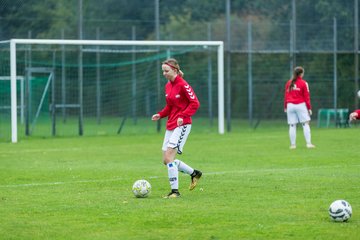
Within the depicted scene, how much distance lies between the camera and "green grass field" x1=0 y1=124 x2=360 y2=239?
10.1 meters

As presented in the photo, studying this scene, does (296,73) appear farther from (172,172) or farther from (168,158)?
(172,172)

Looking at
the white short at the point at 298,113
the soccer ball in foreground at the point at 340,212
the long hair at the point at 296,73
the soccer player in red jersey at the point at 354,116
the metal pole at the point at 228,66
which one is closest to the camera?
the soccer ball in foreground at the point at 340,212

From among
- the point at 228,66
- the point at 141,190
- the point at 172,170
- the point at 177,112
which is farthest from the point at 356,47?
the point at 141,190

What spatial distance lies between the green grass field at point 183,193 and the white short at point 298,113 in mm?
737

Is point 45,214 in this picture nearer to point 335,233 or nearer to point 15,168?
point 335,233

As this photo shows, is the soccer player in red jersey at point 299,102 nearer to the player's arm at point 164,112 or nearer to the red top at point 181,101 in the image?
the player's arm at point 164,112

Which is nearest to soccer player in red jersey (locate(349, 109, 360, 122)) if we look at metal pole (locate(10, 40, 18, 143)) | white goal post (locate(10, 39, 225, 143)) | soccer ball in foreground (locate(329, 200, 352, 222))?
soccer ball in foreground (locate(329, 200, 352, 222))

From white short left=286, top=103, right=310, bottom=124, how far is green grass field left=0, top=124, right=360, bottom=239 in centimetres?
74

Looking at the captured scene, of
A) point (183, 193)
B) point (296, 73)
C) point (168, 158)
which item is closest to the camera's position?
point (168, 158)

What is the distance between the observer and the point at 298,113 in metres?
23.7

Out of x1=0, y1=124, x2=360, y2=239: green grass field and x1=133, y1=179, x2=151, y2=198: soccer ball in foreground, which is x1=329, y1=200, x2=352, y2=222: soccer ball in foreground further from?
x1=133, y1=179, x2=151, y2=198: soccer ball in foreground

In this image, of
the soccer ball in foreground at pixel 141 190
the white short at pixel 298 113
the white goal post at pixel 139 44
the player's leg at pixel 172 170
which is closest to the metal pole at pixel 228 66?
the white goal post at pixel 139 44

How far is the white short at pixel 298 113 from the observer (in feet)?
77.5

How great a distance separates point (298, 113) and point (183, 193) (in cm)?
1054
